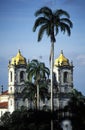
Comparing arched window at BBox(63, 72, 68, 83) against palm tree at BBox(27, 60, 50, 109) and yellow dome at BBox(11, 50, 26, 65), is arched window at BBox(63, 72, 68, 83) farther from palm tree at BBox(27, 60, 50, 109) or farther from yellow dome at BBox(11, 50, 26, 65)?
palm tree at BBox(27, 60, 50, 109)

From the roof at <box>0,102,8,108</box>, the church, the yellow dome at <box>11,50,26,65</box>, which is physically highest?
the yellow dome at <box>11,50,26,65</box>

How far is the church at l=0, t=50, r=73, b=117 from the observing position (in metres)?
149

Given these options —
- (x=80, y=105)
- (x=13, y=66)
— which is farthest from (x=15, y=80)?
(x=80, y=105)

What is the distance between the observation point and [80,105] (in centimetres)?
7681

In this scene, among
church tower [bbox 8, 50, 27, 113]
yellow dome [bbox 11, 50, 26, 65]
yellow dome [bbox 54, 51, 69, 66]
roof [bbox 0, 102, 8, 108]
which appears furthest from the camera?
roof [bbox 0, 102, 8, 108]

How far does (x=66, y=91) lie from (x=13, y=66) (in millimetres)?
14996

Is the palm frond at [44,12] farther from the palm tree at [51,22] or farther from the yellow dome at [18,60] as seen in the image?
the yellow dome at [18,60]

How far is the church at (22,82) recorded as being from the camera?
149 meters

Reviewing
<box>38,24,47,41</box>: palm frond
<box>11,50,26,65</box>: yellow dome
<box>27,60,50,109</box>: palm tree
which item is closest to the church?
<box>11,50,26,65</box>: yellow dome

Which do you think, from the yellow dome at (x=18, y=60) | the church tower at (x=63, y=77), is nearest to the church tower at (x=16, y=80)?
the yellow dome at (x=18, y=60)

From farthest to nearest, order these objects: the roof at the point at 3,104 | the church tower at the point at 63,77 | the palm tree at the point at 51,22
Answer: the roof at the point at 3,104, the church tower at the point at 63,77, the palm tree at the point at 51,22

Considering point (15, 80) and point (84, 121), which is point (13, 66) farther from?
point (84, 121)

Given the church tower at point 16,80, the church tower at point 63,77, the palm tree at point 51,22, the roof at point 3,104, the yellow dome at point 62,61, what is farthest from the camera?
the roof at point 3,104

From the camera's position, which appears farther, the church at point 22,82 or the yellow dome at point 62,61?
the yellow dome at point 62,61
